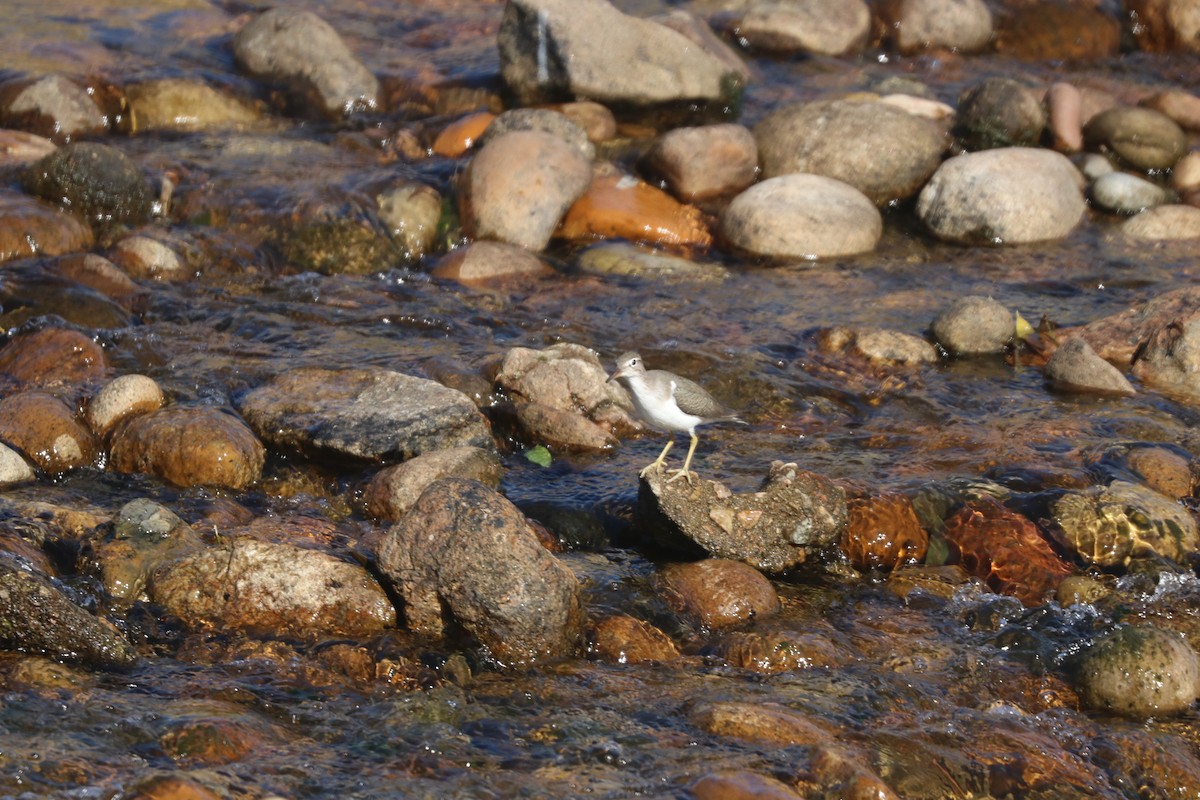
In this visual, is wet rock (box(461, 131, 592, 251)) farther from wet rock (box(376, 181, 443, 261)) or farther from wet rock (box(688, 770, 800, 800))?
wet rock (box(688, 770, 800, 800))

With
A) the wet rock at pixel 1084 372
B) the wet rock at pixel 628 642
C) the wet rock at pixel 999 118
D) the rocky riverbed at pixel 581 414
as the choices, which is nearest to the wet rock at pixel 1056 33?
the rocky riverbed at pixel 581 414

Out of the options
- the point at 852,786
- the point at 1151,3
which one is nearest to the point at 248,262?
the point at 852,786

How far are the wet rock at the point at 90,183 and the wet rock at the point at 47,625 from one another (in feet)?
20.6

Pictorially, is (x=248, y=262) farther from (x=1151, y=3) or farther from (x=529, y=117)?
(x=1151, y=3)

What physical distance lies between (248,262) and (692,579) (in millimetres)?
6022

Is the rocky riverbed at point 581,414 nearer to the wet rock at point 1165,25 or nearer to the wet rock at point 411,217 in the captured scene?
the wet rock at point 411,217

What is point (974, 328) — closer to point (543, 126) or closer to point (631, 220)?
point (631, 220)

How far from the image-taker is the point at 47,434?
25.4 ft

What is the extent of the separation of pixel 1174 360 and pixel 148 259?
322 inches

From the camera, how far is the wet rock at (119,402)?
8.03m

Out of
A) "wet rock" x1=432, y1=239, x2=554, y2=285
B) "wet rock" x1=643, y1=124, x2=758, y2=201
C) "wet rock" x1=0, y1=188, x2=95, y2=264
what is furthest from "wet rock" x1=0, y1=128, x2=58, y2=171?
"wet rock" x1=643, y1=124, x2=758, y2=201

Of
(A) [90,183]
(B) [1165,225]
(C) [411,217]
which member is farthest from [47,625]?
(B) [1165,225]

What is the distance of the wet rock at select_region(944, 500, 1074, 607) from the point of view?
7.23 meters

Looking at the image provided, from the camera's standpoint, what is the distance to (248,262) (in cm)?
1117
